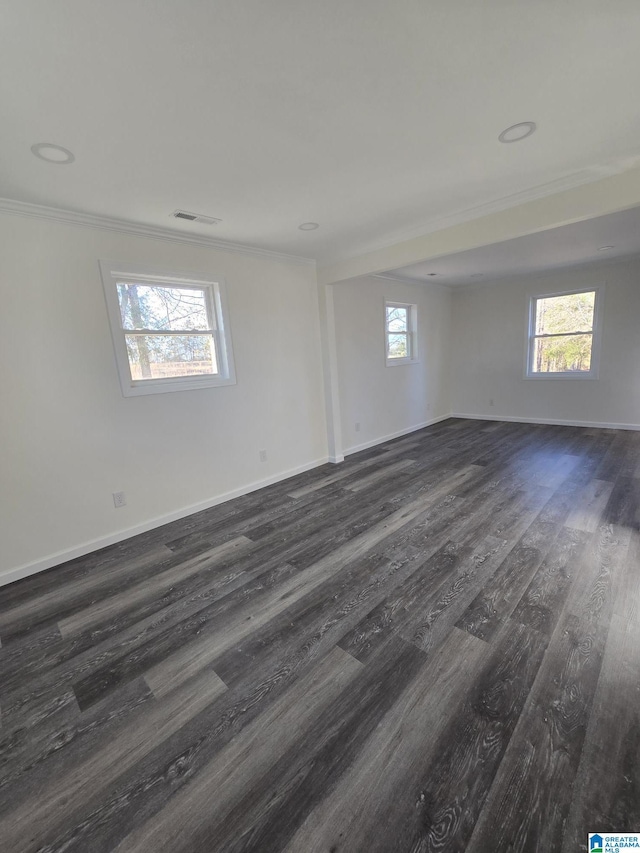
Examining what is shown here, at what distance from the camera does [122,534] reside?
300cm

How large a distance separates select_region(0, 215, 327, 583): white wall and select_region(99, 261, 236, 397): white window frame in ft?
0.19

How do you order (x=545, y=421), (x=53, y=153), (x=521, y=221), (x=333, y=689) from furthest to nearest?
(x=545, y=421) → (x=521, y=221) → (x=53, y=153) → (x=333, y=689)

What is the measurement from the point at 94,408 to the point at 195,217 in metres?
1.73

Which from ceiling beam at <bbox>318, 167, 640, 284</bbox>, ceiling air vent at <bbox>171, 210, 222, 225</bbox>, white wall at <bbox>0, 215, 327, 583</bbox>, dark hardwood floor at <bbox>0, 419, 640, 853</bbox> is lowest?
dark hardwood floor at <bbox>0, 419, 640, 853</bbox>

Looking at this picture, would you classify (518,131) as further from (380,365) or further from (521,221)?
(380,365)

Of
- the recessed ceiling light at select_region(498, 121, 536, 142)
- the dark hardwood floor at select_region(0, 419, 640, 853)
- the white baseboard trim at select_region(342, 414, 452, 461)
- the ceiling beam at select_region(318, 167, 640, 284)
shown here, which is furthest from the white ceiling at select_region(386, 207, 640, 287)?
the dark hardwood floor at select_region(0, 419, 640, 853)

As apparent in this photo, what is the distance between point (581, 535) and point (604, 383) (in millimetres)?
4123

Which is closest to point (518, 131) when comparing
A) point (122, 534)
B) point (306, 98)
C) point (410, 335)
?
point (306, 98)

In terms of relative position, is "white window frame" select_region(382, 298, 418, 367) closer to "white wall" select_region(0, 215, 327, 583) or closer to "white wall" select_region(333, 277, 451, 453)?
"white wall" select_region(333, 277, 451, 453)

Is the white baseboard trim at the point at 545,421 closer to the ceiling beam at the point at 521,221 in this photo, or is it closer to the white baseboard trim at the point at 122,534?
the ceiling beam at the point at 521,221

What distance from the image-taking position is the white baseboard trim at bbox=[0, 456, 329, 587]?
2.56 metres

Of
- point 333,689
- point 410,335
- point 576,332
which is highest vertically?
point 410,335

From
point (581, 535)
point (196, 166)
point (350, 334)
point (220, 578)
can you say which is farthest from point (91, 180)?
point (581, 535)

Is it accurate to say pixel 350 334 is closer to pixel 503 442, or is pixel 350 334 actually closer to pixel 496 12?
pixel 503 442
